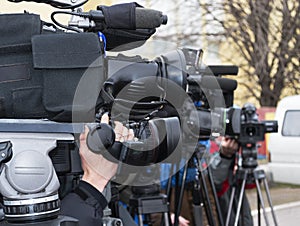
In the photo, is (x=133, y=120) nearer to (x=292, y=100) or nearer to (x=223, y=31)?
(x=292, y=100)

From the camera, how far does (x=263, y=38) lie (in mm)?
9539

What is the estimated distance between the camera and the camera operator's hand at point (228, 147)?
3146mm

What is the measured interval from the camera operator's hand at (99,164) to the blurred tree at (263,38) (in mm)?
7556

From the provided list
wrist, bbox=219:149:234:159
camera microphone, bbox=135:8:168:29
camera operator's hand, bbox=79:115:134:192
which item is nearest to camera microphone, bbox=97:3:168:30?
camera microphone, bbox=135:8:168:29

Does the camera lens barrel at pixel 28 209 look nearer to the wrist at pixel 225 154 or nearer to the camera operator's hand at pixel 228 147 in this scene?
the camera operator's hand at pixel 228 147

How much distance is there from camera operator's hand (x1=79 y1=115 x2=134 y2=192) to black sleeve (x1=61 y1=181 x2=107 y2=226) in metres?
0.02

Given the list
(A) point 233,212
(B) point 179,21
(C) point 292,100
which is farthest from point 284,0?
(A) point 233,212

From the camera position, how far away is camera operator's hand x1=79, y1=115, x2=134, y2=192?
1432 mm

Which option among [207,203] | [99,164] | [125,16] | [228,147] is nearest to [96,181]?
[99,164]

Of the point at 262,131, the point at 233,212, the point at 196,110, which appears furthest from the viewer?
the point at 233,212

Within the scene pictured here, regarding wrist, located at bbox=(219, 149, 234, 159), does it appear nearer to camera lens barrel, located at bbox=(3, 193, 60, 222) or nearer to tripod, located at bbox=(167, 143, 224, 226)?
tripod, located at bbox=(167, 143, 224, 226)

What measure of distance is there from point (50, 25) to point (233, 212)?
2.21m

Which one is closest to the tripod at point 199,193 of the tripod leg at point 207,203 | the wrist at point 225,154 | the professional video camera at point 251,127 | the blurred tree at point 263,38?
the tripod leg at point 207,203

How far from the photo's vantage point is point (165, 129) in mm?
1560
